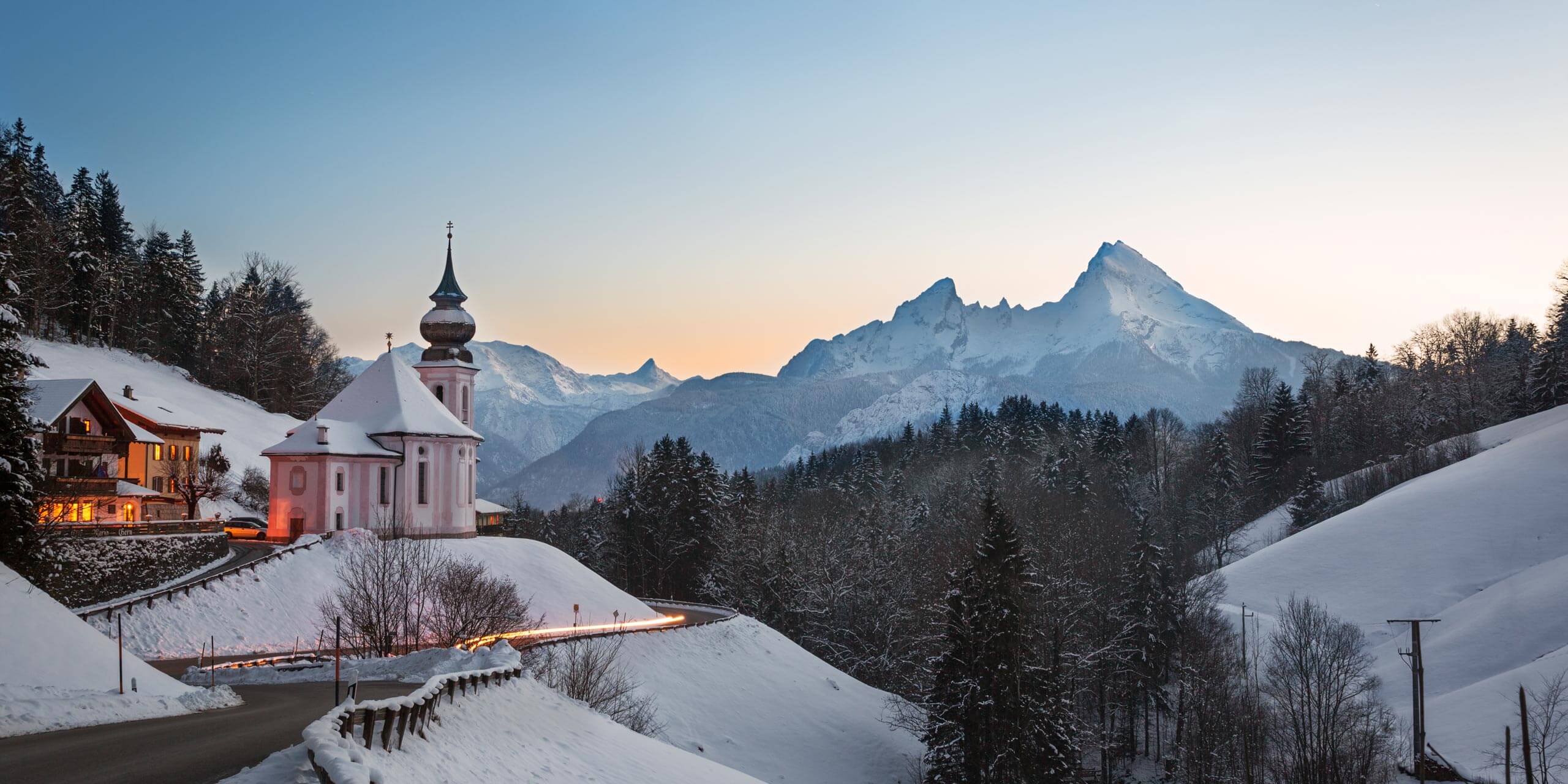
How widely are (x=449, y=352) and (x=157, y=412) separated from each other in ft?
53.0

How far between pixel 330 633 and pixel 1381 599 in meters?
53.3

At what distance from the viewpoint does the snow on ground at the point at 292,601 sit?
124ft

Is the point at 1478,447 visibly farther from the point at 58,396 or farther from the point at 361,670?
the point at 58,396

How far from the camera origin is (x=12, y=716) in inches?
653

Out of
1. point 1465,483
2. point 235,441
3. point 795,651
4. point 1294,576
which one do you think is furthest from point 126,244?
point 1465,483

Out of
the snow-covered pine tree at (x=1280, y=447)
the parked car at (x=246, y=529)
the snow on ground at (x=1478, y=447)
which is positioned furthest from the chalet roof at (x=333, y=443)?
the snow-covered pine tree at (x=1280, y=447)

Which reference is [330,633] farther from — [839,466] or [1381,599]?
[839,466]

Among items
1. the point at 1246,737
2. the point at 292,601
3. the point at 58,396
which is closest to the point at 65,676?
the point at 292,601

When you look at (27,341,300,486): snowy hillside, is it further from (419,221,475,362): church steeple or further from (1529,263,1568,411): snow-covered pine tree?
(1529,263,1568,411): snow-covered pine tree

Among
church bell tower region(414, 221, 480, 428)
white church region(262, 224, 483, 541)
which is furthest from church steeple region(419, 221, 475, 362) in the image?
white church region(262, 224, 483, 541)

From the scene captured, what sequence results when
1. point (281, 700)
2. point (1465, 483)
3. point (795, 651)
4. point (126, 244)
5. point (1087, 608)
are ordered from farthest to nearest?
1. point (126, 244)
2. point (1465, 483)
3. point (1087, 608)
4. point (795, 651)
5. point (281, 700)

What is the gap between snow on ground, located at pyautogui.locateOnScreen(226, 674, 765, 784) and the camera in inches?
494

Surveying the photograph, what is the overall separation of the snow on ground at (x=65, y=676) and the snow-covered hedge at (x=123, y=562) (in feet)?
41.6

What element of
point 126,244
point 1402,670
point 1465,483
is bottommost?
point 1402,670
